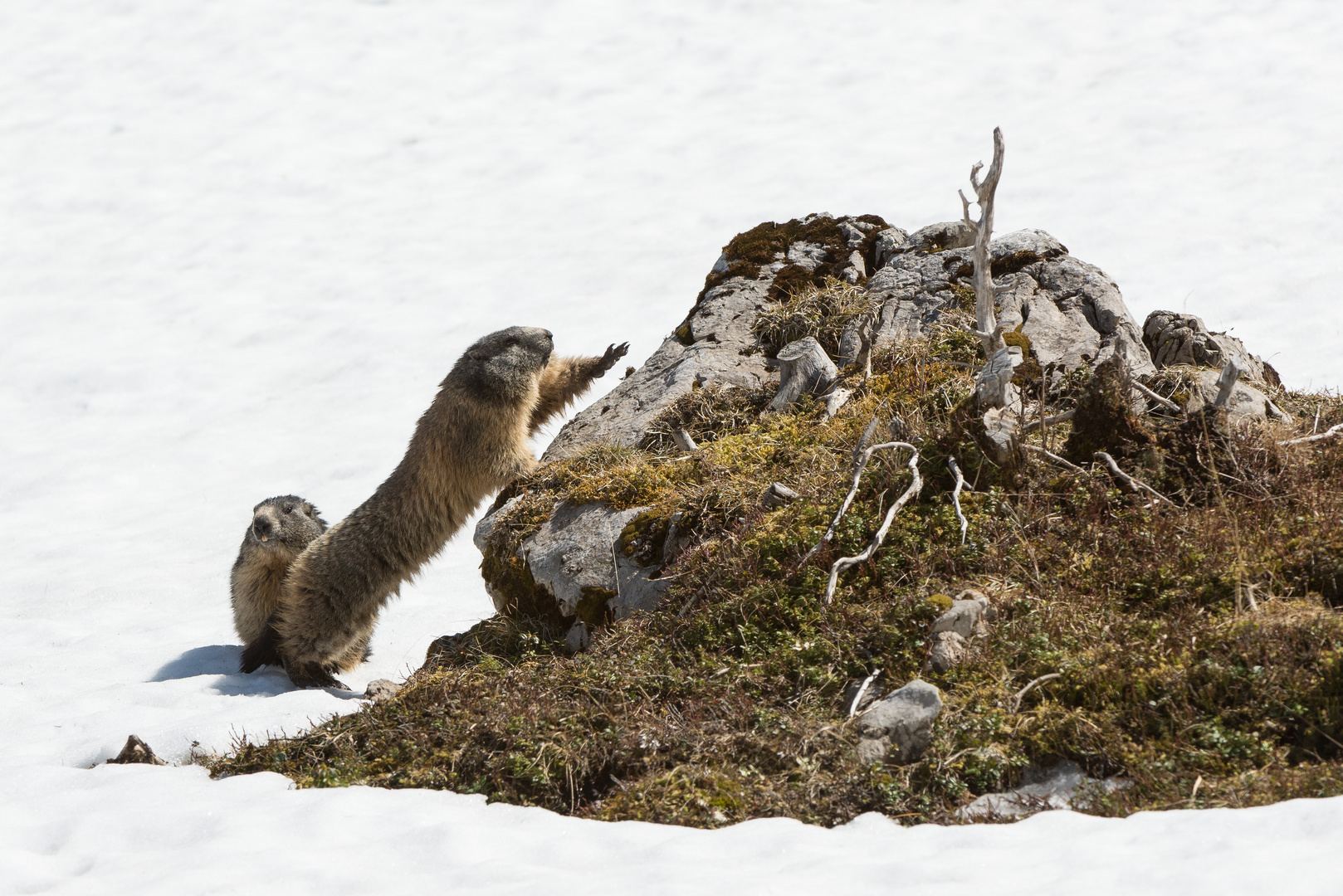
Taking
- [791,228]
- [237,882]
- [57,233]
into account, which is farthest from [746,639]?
[57,233]

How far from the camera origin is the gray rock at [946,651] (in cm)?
561

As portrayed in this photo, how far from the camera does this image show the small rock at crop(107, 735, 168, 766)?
22.4 ft

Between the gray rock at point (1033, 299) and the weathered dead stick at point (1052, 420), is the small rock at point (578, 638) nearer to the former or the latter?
the weathered dead stick at point (1052, 420)

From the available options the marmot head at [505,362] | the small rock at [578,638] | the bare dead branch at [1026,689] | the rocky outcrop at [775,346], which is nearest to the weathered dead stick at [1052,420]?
the rocky outcrop at [775,346]

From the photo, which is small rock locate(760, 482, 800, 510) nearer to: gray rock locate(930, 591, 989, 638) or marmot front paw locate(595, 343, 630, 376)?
gray rock locate(930, 591, 989, 638)

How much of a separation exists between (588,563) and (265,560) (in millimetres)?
4165

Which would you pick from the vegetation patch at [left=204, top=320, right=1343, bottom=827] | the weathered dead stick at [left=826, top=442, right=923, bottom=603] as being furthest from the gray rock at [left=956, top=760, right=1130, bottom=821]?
the weathered dead stick at [left=826, top=442, right=923, bottom=603]

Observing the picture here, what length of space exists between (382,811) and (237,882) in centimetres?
86

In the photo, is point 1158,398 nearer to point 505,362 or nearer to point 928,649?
point 928,649

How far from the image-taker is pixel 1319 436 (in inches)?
255

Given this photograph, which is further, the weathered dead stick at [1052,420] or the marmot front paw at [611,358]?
the marmot front paw at [611,358]

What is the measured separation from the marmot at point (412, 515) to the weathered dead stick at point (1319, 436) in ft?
20.2

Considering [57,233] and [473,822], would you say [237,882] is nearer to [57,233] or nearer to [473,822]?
[473,822]

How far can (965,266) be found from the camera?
33.1 ft
